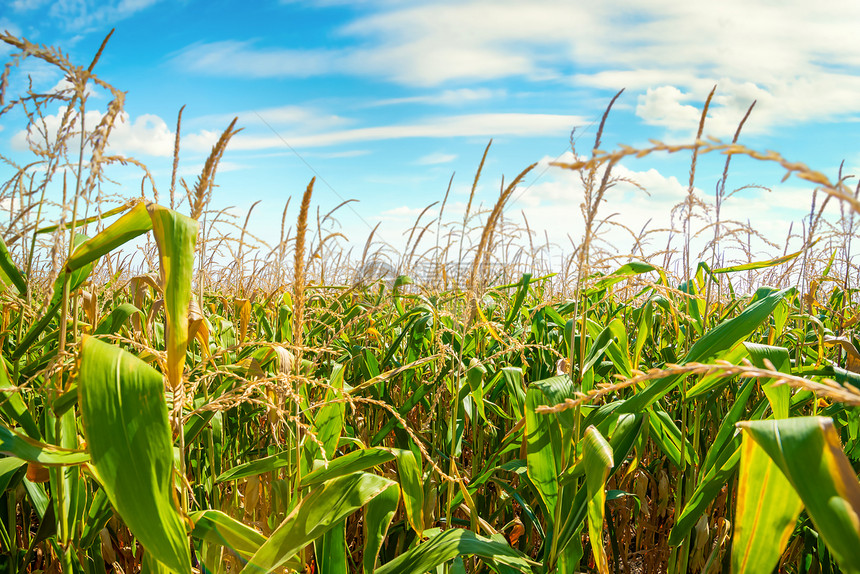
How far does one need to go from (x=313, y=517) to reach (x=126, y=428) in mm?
365

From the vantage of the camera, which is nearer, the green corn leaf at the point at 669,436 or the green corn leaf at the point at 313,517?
the green corn leaf at the point at 313,517

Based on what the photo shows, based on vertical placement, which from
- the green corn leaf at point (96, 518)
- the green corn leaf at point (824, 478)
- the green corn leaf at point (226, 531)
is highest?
the green corn leaf at point (824, 478)

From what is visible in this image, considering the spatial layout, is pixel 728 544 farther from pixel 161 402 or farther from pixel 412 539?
pixel 161 402

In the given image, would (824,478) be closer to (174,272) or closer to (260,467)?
(174,272)

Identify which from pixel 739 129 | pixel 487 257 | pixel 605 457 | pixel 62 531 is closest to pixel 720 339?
pixel 605 457

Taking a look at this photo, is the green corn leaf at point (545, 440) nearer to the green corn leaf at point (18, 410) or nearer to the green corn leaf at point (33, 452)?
the green corn leaf at point (33, 452)

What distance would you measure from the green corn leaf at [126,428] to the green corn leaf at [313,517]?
0.76 feet

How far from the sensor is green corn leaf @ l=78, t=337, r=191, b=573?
2.17 feet

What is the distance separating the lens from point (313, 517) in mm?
896

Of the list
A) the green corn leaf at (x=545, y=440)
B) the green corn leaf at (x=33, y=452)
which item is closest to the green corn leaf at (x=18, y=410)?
the green corn leaf at (x=33, y=452)

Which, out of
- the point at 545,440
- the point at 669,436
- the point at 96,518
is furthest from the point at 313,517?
the point at 669,436

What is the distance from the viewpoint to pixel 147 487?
0.69 metres

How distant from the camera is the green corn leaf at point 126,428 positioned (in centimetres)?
66

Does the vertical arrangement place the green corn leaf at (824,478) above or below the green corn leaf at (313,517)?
above
